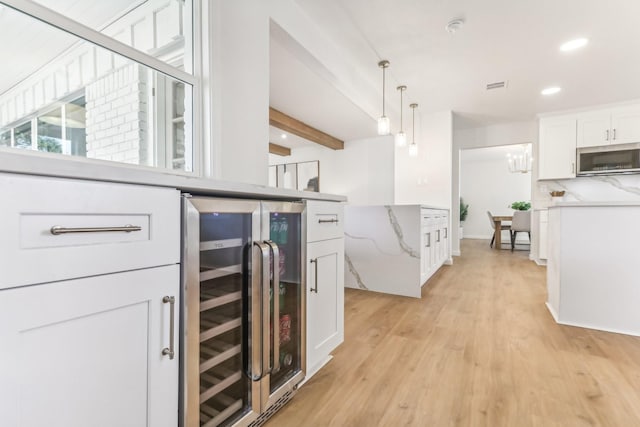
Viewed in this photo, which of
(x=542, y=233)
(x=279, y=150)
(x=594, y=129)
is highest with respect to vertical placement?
(x=279, y=150)

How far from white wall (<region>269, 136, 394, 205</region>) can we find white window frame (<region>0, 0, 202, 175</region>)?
16.1 ft

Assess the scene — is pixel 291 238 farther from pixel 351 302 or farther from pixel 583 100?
pixel 583 100

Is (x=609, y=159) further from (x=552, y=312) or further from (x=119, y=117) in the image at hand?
(x=119, y=117)

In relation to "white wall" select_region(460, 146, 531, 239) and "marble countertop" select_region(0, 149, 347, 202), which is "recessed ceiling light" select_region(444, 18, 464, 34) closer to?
"marble countertop" select_region(0, 149, 347, 202)

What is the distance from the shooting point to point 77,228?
625 millimetres

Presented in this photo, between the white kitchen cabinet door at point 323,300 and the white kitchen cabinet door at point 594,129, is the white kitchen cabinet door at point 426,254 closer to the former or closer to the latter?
the white kitchen cabinet door at point 323,300

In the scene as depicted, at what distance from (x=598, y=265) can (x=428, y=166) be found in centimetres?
308

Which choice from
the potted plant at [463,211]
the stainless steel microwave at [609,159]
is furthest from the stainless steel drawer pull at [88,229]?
the potted plant at [463,211]

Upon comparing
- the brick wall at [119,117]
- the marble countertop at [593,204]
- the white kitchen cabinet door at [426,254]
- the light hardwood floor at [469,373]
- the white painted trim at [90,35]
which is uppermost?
the white painted trim at [90,35]

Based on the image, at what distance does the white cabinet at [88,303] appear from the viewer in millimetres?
552

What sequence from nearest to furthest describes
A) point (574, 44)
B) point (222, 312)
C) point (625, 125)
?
point (222, 312), point (574, 44), point (625, 125)

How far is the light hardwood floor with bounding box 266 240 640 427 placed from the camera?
127 centimetres

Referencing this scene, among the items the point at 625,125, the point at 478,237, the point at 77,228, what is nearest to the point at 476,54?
the point at 625,125

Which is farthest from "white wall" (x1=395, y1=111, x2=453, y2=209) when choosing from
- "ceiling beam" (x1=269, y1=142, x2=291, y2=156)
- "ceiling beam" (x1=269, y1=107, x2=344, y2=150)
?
"ceiling beam" (x1=269, y1=142, x2=291, y2=156)
